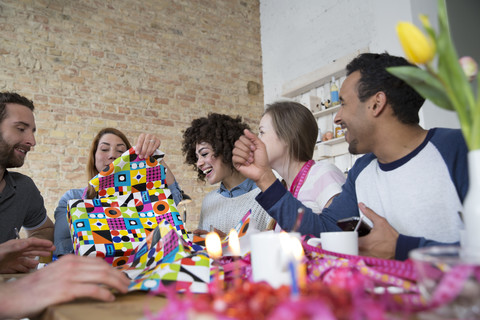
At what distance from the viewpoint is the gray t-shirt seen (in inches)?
86.8

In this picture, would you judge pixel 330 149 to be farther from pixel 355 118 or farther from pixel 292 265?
pixel 292 265

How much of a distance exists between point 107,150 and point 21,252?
5.90 feet

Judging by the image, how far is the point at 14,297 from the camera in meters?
0.70

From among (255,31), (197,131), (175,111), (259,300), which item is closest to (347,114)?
(259,300)

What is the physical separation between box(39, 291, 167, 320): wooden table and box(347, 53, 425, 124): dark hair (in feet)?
3.42

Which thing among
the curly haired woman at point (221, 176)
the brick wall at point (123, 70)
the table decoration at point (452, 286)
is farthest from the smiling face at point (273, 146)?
the brick wall at point (123, 70)

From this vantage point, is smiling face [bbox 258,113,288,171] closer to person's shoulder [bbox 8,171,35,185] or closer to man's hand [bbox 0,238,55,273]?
man's hand [bbox 0,238,55,273]

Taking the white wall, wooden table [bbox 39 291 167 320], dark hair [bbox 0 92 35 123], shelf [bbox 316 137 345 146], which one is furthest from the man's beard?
shelf [bbox 316 137 345 146]

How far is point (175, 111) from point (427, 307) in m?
5.14

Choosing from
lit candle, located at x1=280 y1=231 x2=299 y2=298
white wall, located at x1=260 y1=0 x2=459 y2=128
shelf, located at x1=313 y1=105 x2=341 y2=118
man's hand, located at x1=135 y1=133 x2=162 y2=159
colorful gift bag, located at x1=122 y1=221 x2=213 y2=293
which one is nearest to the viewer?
lit candle, located at x1=280 y1=231 x2=299 y2=298

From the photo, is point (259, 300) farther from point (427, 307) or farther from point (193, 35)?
point (193, 35)

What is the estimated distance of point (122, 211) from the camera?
151 cm

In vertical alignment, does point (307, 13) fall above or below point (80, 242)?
above

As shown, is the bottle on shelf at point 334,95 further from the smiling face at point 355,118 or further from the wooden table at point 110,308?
the wooden table at point 110,308
